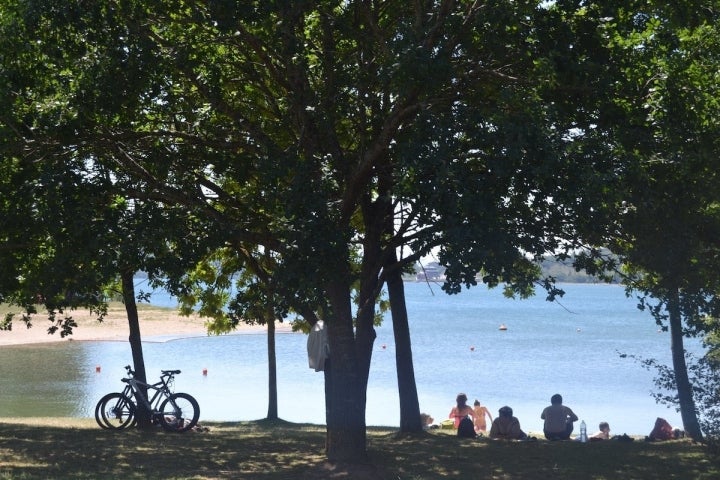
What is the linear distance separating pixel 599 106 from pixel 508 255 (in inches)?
88.0

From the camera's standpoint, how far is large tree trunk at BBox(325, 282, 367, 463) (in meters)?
10.4

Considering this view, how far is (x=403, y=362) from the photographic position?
50.3 feet

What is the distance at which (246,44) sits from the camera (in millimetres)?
10820

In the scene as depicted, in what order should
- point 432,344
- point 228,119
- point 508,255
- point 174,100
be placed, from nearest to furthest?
point 508,255 < point 174,100 < point 228,119 < point 432,344

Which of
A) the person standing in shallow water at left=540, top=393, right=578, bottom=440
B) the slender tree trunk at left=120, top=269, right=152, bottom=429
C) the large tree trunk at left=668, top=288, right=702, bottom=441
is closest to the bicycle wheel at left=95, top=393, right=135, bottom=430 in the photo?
the slender tree trunk at left=120, top=269, right=152, bottom=429

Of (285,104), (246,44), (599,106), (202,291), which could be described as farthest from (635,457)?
(202,291)

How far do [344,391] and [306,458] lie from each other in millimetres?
1740

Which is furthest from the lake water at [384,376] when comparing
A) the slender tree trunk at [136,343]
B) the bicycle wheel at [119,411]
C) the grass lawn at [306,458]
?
the bicycle wheel at [119,411]

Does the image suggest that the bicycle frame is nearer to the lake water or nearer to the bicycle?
the bicycle

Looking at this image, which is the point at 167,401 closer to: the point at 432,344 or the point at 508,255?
the point at 508,255

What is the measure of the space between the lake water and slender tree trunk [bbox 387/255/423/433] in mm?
2568

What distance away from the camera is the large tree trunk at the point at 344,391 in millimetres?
10383

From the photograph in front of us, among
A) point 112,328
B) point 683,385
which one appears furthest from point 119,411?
point 112,328

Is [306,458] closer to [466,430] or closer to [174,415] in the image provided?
[174,415]
